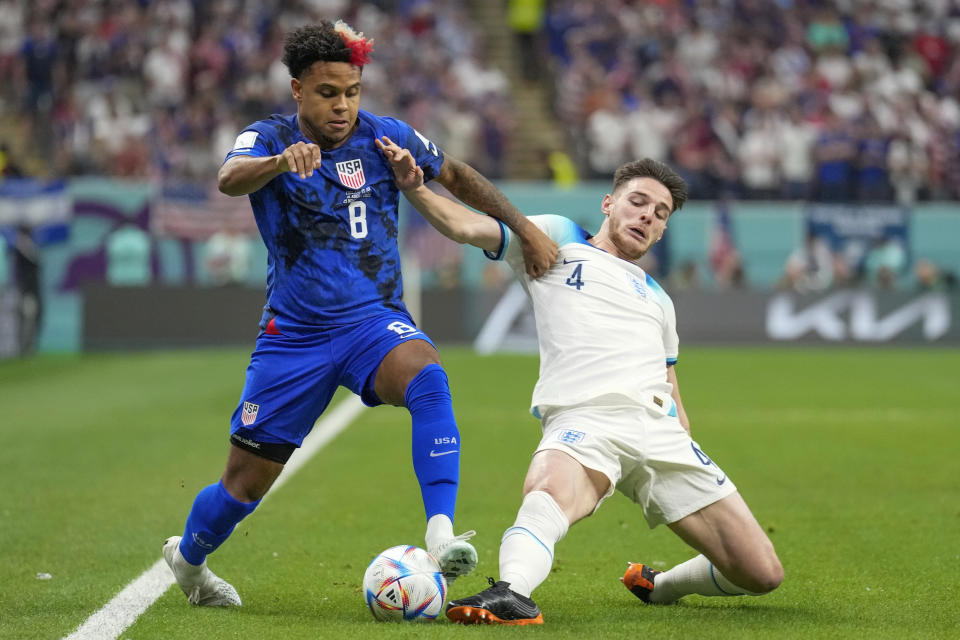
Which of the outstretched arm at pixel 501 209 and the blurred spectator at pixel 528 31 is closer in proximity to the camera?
the outstretched arm at pixel 501 209

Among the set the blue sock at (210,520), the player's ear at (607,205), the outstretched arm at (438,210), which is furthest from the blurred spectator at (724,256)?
the blue sock at (210,520)

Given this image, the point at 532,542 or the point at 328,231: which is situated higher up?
the point at 328,231

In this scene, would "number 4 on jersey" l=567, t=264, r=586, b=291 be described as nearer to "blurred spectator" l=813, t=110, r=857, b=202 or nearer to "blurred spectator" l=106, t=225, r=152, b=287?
"blurred spectator" l=106, t=225, r=152, b=287

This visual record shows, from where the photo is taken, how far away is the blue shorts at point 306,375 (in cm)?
510

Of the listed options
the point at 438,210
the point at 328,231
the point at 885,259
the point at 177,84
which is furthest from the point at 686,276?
the point at 328,231

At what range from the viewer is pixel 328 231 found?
519 centimetres

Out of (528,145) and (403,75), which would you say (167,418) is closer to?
(403,75)

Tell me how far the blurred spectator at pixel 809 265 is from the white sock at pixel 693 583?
670 inches

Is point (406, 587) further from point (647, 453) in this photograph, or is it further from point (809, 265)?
point (809, 265)

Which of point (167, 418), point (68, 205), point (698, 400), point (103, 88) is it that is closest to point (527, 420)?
point (698, 400)

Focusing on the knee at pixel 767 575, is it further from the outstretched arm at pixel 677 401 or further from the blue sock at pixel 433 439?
the blue sock at pixel 433 439

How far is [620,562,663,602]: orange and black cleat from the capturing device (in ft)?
17.5

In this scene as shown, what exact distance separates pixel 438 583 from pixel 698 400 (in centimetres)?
950

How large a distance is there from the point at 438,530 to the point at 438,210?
1254 mm
